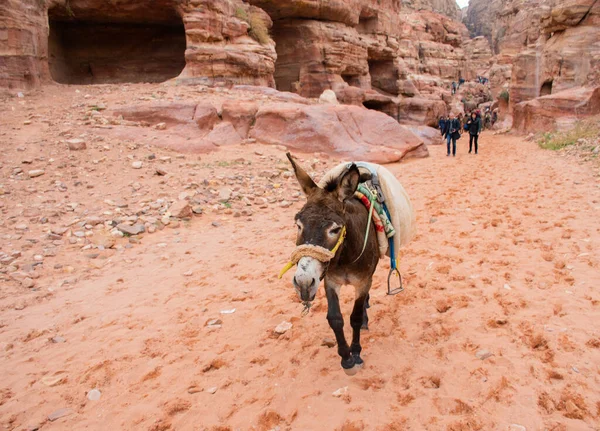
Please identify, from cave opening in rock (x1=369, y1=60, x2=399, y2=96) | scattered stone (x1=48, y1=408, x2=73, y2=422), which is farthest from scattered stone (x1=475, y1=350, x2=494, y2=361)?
cave opening in rock (x1=369, y1=60, x2=399, y2=96)

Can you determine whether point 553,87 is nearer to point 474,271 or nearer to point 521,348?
point 474,271

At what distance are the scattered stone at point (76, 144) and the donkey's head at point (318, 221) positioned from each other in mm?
8205

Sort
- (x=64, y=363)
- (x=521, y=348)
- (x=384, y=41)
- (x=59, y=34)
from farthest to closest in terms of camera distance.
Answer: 1. (x=384, y=41)
2. (x=59, y=34)
3. (x=64, y=363)
4. (x=521, y=348)

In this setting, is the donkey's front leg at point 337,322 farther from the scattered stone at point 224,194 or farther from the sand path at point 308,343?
the scattered stone at point 224,194

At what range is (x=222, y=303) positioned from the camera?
167 inches

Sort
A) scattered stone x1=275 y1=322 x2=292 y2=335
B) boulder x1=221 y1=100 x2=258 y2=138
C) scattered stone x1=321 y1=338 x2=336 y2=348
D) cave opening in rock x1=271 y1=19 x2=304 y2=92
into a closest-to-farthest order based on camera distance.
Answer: scattered stone x1=321 y1=338 x2=336 y2=348, scattered stone x1=275 y1=322 x2=292 y2=335, boulder x1=221 y1=100 x2=258 y2=138, cave opening in rock x1=271 y1=19 x2=304 y2=92

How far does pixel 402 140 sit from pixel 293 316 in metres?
11.7

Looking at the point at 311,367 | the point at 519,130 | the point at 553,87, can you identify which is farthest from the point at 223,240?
the point at 553,87

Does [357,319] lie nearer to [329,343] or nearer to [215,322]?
[329,343]

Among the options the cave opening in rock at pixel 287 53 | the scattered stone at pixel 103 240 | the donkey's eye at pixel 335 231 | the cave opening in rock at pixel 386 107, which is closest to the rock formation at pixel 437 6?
the cave opening in rock at pixel 386 107

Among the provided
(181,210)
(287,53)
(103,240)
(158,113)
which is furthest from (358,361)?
(287,53)

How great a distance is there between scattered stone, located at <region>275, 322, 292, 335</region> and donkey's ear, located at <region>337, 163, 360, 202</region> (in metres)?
1.79

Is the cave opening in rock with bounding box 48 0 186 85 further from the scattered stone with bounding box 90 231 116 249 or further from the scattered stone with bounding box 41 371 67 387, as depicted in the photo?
the scattered stone with bounding box 41 371 67 387

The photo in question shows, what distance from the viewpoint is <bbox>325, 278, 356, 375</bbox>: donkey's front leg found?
2.80 metres
